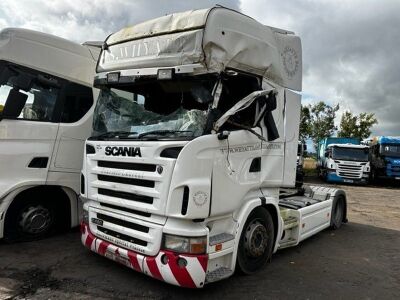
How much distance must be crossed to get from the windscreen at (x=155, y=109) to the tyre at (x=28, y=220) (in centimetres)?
170

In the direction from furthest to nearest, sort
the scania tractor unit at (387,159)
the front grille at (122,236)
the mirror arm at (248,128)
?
the scania tractor unit at (387,159), the mirror arm at (248,128), the front grille at (122,236)

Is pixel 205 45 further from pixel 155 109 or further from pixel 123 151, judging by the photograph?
pixel 123 151

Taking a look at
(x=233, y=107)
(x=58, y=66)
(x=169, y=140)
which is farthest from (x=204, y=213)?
(x=58, y=66)

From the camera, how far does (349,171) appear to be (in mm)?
20984

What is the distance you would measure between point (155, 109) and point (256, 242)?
6.93ft

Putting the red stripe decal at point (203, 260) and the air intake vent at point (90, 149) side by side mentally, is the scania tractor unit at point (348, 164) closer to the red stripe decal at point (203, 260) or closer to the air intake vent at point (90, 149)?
the air intake vent at point (90, 149)

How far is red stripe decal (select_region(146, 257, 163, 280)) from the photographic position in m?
4.13

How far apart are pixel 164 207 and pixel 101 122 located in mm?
1816

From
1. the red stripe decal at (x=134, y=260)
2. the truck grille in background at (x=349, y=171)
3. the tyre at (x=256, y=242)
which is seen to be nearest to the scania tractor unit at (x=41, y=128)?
the red stripe decal at (x=134, y=260)

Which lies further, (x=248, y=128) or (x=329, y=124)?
(x=329, y=124)

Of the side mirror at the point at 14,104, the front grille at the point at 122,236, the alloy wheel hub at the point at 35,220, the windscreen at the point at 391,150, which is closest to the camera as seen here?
the front grille at the point at 122,236

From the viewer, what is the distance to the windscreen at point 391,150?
22422 millimetres

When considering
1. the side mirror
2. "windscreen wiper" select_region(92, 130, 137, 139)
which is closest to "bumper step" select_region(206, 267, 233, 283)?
"windscreen wiper" select_region(92, 130, 137, 139)

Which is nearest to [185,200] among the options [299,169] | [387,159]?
[299,169]
